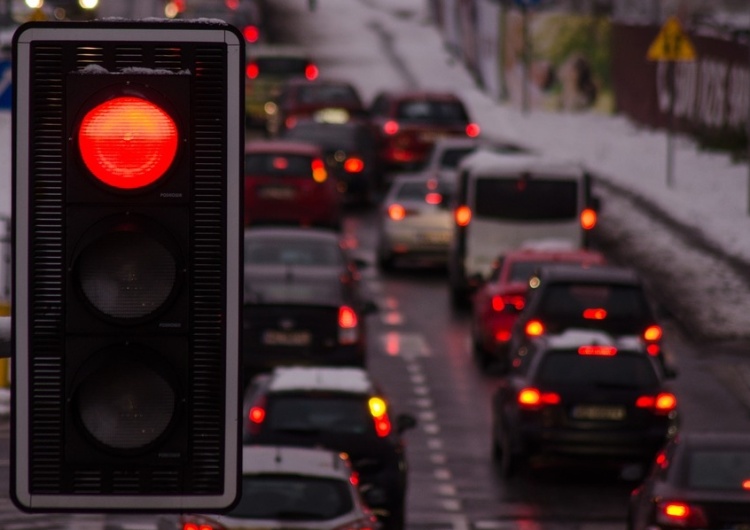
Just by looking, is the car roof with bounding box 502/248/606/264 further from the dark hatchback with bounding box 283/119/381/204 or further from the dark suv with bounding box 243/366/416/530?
the dark hatchback with bounding box 283/119/381/204

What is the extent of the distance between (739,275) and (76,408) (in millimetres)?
29477

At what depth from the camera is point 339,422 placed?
63.1 ft

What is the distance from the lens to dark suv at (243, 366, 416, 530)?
1884cm

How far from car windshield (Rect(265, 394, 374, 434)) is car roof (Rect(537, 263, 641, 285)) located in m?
6.32

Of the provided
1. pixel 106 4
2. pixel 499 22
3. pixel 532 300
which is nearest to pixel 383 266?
pixel 532 300

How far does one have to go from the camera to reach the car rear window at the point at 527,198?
99.7 ft

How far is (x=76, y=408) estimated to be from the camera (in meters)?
4.48

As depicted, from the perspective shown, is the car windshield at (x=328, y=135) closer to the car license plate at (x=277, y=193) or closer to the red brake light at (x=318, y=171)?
the red brake light at (x=318, y=171)

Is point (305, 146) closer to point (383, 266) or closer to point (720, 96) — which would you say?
point (383, 266)

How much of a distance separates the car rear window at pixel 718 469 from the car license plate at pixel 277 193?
19868 millimetres

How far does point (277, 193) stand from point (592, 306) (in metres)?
11.6

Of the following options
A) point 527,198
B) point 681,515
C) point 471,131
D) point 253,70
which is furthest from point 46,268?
point 253,70

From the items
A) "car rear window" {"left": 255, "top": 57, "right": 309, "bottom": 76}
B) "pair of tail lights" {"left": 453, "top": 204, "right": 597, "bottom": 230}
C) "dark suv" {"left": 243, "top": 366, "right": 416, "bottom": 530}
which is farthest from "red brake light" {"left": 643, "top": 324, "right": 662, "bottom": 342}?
"car rear window" {"left": 255, "top": 57, "right": 309, "bottom": 76}

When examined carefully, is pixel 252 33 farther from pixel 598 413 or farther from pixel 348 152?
pixel 598 413
